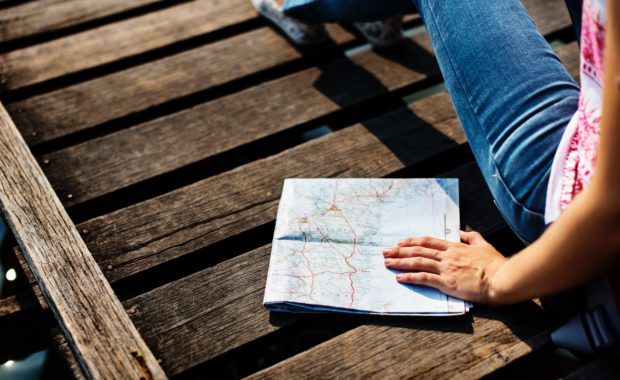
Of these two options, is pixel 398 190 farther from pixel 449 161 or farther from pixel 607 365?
pixel 607 365

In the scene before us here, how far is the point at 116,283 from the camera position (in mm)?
1299

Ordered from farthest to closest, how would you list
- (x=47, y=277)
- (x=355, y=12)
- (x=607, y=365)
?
(x=355, y=12) < (x=47, y=277) < (x=607, y=365)

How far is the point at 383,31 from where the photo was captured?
1.86 m

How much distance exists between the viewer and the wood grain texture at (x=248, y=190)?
1359 mm

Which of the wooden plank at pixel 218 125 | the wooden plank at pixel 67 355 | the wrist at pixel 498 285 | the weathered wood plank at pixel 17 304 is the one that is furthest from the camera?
the wooden plank at pixel 218 125

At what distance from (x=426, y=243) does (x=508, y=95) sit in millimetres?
315

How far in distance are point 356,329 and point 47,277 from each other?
0.60 metres

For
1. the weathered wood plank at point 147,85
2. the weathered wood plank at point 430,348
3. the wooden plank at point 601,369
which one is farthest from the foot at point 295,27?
the wooden plank at point 601,369

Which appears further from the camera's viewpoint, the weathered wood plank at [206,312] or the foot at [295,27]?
the foot at [295,27]

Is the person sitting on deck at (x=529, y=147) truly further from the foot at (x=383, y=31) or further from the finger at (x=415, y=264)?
the foot at (x=383, y=31)

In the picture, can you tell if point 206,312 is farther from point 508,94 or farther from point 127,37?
point 127,37

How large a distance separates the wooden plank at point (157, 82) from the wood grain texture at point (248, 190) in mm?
240

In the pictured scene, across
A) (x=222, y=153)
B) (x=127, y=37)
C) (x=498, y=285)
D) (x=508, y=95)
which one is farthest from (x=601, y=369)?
(x=127, y=37)

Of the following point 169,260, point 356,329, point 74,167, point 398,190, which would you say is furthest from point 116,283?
point 398,190
